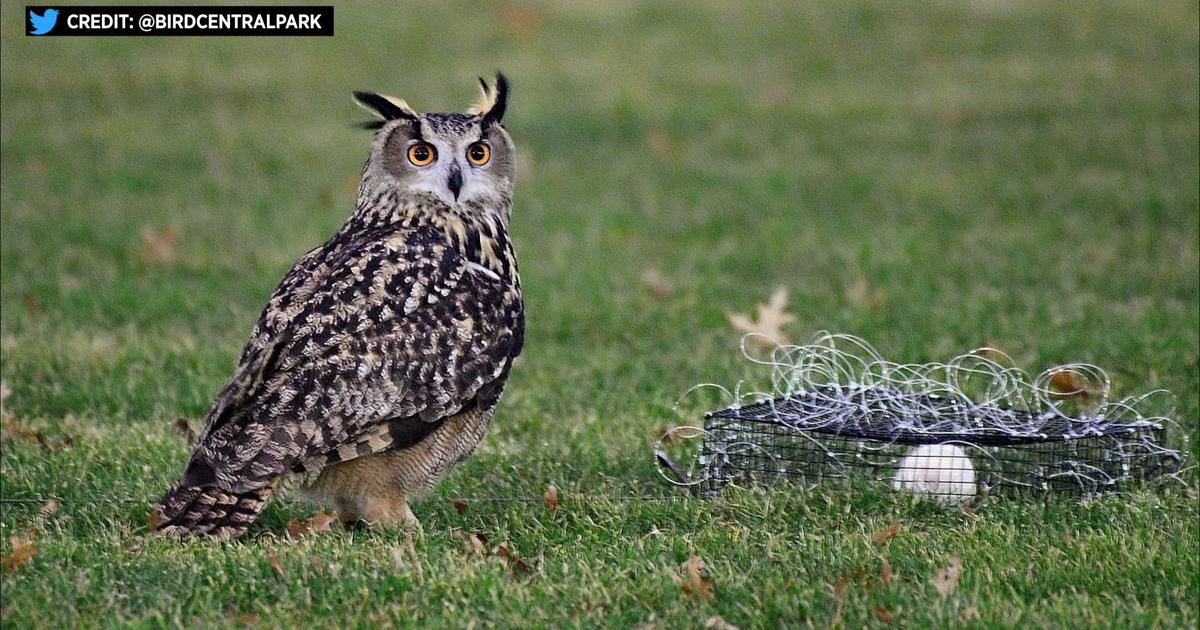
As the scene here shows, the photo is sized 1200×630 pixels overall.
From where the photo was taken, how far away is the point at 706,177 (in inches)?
504

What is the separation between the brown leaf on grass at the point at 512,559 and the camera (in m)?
4.78

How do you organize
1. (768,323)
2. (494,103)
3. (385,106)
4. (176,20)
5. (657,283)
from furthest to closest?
(176,20)
(657,283)
(768,323)
(494,103)
(385,106)

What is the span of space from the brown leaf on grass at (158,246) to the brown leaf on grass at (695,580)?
20.7 feet

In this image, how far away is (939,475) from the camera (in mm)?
5512

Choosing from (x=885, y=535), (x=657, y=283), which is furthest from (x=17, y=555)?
(x=657, y=283)

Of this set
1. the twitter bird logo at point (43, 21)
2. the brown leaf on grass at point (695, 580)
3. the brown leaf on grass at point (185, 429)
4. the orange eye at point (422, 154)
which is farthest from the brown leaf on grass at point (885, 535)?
the twitter bird logo at point (43, 21)

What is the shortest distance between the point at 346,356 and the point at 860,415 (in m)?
1.97

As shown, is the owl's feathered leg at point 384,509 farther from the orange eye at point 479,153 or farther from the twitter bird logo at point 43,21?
the twitter bird logo at point 43,21

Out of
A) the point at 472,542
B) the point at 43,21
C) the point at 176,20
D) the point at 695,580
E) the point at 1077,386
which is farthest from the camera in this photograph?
the point at 176,20

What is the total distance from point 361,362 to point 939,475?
2073mm

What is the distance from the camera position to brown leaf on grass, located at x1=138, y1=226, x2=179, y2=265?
10.1 m

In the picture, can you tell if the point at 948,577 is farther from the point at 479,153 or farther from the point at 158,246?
the point at 158,246

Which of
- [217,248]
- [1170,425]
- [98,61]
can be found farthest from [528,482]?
[98,61]

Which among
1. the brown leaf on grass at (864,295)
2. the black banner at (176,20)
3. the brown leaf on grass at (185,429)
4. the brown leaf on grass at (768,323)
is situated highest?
the black banner at (176,20)
